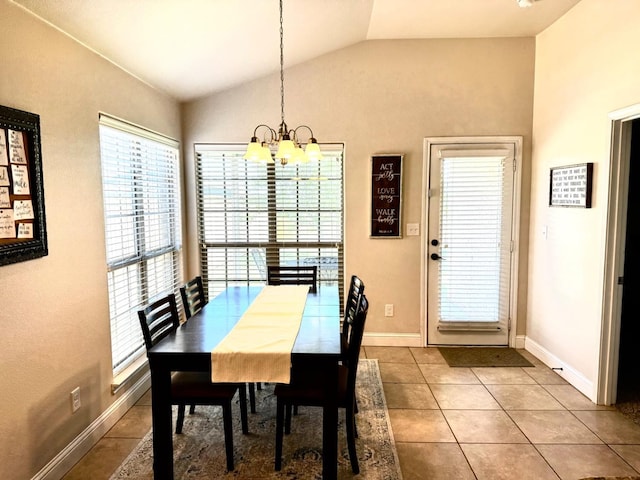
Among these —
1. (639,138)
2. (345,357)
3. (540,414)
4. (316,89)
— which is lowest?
(540,414)

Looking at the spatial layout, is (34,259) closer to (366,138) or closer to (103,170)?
(103,170)

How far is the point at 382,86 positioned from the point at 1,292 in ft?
10.9

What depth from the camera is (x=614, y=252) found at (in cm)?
275

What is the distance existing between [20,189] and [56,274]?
487 mm

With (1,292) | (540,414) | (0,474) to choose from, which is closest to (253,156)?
(1,292)

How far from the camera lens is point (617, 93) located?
8.63 ft

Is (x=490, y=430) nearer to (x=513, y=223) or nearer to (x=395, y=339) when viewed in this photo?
(x=395, y=339)

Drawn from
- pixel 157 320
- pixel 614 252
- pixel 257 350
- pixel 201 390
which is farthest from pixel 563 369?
pixel 157 320

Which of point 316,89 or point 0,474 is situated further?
point 316,89

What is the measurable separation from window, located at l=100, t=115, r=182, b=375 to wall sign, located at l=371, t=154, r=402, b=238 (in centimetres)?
190

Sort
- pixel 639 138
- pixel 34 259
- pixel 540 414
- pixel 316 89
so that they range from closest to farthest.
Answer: pixel 34 259, pixel 540 414, pixel 639 138, pixel 316 89

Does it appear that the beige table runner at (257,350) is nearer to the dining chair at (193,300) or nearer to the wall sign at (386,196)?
the dining chair at (193,300)

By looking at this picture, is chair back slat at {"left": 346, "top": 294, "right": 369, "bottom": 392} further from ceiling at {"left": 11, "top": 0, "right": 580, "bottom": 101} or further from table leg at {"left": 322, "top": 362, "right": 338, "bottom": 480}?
ceiling at {"left": 11, "top": 0, "right": 580, "bottom": 101}

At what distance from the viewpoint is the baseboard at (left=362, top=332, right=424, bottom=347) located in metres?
4.01
